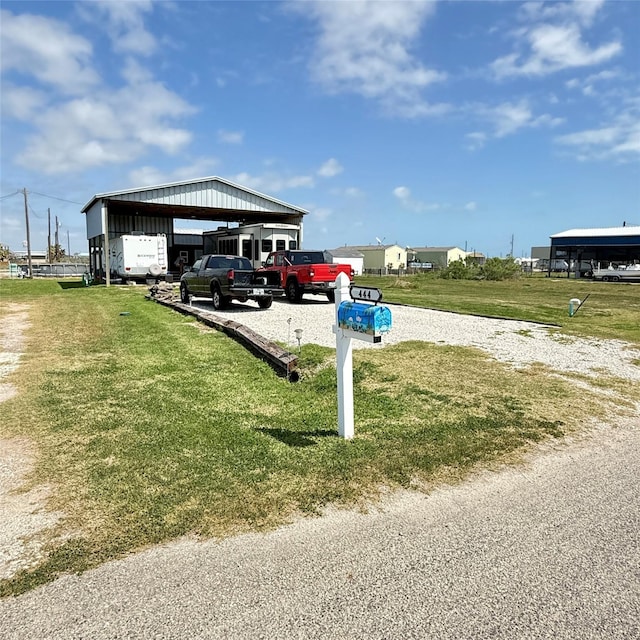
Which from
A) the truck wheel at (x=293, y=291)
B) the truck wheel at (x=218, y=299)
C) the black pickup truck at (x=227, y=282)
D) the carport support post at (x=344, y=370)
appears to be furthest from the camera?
the truck wheel at (x=293, y=291)

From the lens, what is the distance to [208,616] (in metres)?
2.32

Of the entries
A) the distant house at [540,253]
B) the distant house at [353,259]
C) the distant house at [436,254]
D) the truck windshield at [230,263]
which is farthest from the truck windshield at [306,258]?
the distant house at [540,253]

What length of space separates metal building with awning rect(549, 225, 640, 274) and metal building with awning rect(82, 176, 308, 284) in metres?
34.5

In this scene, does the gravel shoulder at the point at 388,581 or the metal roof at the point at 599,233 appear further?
the metal roof at the point at 599,233

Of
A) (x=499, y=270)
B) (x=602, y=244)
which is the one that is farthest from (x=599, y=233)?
(x=499, y=270)

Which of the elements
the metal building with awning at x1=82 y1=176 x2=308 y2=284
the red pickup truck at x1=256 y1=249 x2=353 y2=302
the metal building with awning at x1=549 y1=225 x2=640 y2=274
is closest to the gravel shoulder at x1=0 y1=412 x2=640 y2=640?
the red pickup truck at x1=256 y1=249 x2=353 y2=302

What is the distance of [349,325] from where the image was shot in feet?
13.7

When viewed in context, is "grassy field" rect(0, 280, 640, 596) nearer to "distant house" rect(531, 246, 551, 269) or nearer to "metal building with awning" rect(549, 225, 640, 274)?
"metal building with awning" rect(549, 225, 640, 274)

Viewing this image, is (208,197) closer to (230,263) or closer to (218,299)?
(230,263)

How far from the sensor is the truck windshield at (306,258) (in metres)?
17.3

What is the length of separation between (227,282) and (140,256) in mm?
15073

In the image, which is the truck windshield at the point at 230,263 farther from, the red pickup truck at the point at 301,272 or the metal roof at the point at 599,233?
the metal roof at the point at 599,233

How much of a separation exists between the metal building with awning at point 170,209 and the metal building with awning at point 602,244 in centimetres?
3454

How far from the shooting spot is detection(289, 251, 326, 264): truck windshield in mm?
17312
